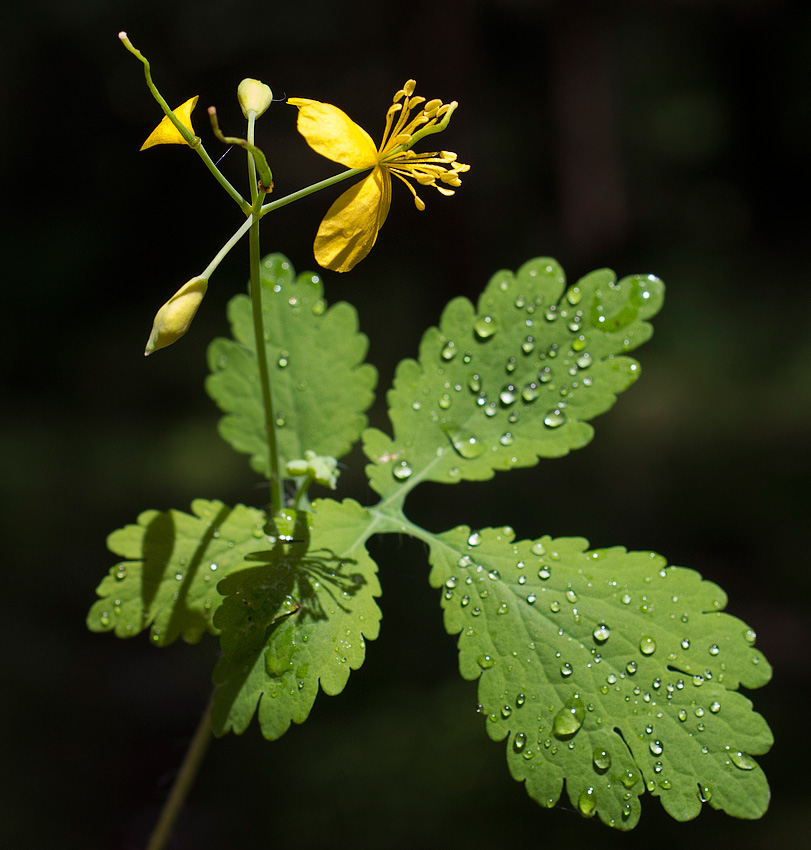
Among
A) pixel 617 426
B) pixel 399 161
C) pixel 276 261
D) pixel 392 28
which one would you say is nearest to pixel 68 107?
pixel 392 28

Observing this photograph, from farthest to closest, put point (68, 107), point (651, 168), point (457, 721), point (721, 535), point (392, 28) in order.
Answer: point (651, 168) < point (392, 28) < point (68, 107) < point (721, 535) < point (457, 721)

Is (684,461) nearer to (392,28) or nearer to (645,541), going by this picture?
(645,541)

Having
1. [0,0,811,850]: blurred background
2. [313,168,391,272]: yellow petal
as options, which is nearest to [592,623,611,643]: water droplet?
[313,168,391,272]: yellow petal

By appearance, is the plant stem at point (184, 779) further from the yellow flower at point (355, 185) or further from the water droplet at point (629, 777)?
the yellow flower at point (355, 185)

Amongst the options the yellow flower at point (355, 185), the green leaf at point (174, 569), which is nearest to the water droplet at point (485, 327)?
the yellow flower at point (355, 185)

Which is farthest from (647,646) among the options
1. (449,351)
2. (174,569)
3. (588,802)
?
(174,569)

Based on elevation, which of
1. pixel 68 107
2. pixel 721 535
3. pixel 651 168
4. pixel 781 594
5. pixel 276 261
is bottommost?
pixel 781 594

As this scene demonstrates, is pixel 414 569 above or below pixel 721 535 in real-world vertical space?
above
